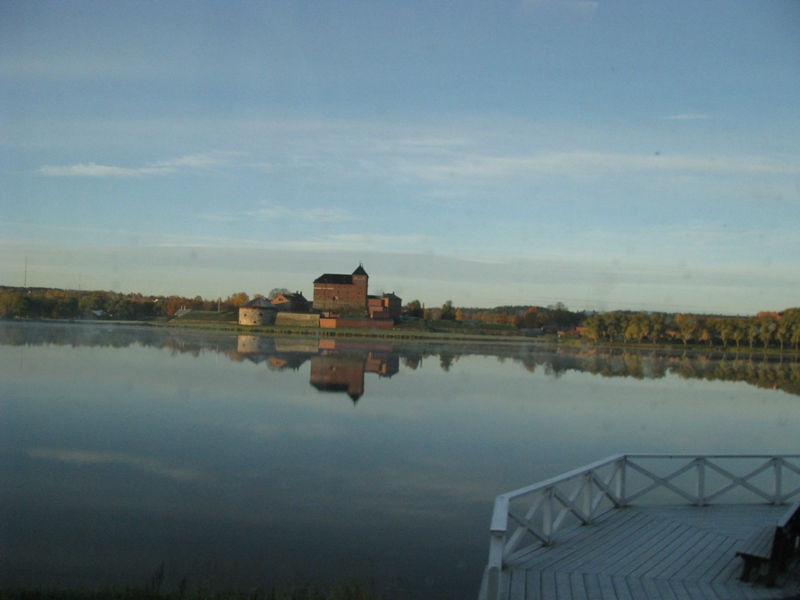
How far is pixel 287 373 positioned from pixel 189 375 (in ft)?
10.9

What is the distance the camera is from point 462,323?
7850cm

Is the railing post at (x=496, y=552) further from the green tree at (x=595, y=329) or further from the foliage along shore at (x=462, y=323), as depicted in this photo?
the green tree at (x=595, y=329)

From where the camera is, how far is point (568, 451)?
39.1ft

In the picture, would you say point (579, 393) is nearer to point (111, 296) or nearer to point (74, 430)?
point (74, 430)

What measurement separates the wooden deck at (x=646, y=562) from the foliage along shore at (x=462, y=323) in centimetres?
5374

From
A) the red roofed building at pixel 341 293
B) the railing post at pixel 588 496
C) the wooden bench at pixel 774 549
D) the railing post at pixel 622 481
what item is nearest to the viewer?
the wooden bench at pixel 774 549

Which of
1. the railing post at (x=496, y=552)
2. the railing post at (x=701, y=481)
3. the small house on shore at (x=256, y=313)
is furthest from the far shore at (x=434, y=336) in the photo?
the railing post at (x=496, y=552)

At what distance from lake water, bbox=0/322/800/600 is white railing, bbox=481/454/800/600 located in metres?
0.70

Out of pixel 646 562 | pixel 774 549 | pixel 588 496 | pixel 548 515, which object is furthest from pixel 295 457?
pixel 774 549

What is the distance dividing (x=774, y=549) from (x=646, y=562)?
0.92 metres

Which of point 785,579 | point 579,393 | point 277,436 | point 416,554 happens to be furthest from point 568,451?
point 579,393

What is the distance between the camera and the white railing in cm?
510

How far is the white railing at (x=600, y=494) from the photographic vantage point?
16.7 feet

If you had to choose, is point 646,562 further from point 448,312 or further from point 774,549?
point 448,312
